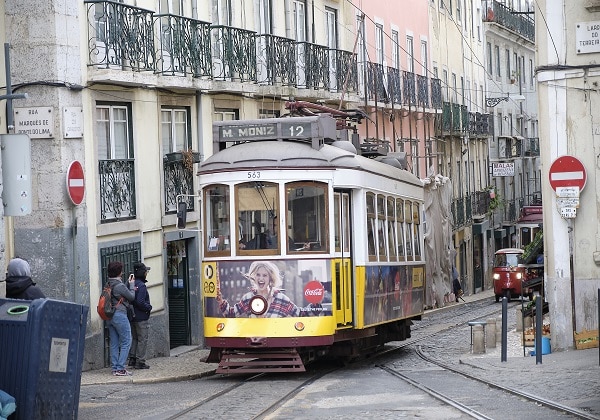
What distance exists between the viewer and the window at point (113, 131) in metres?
22.3

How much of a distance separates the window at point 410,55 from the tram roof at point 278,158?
93.6 ft

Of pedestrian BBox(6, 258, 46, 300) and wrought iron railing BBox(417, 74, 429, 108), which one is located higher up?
wrought iron railing BBox(417, 74, 429, 108)

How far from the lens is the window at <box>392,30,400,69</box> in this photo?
148 ft

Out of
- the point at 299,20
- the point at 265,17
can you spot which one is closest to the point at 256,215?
the point at 265,17

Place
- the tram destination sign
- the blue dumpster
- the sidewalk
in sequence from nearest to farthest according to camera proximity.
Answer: the blue dumpster < the sidewalk < the tram destination sign

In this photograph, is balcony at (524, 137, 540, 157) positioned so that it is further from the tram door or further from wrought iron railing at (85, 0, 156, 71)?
the tram door

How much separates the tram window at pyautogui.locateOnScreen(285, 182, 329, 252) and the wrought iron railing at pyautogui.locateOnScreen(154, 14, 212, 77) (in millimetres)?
6180

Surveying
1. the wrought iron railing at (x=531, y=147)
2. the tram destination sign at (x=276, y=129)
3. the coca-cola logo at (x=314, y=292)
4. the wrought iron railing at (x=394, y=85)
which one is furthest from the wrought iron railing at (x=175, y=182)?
the wrought iron railing at (x=531, y=147)

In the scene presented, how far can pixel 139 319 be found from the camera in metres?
20.1

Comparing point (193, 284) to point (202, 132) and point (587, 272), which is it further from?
point (587, 272)

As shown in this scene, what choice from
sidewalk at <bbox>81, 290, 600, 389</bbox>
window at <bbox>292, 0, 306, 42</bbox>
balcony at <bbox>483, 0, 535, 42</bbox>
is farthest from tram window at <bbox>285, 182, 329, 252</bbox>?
balcony at <bbox>483, 0, 535, 42</bbox>

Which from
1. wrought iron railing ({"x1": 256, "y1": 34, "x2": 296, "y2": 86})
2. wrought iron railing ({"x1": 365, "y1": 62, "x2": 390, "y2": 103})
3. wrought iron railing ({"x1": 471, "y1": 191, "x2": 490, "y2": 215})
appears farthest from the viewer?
wrought iron railing ({"x1": 471, "y1": 191, "x2": 490, "y2": 215})

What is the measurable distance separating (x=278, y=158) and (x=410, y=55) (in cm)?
2985

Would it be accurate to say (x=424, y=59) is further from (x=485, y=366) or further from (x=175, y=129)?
(x=485, y=366)
